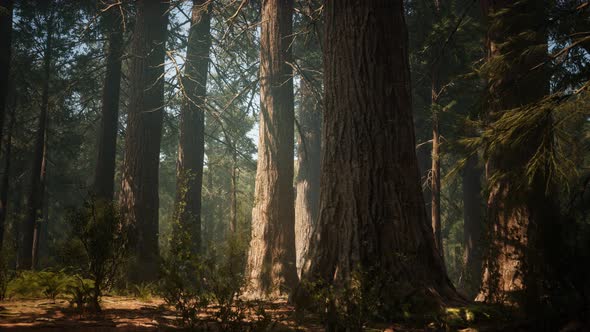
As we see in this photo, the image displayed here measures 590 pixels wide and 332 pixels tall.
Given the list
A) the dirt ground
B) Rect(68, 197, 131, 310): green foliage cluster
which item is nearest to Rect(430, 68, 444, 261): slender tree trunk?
the dirt ground

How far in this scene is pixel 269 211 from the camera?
8109 millimetres

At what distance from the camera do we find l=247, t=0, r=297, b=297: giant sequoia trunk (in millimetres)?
7745

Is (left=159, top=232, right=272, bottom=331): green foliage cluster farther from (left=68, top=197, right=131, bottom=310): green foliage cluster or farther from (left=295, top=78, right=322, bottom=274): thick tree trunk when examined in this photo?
(left=295, top=78, right=322, bottom=274): thick tree trunk

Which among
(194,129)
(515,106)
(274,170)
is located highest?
(194,129)

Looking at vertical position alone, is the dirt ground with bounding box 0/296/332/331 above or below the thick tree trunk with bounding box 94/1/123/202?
below

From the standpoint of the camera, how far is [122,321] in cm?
404

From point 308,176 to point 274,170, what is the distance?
9.67 metres

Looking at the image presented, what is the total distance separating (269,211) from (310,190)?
31.3 feet

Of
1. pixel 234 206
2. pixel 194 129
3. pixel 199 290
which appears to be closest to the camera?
pixel 199 290

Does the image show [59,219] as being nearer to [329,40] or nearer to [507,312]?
[329,40]

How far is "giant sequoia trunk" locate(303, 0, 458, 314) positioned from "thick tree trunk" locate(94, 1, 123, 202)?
914 centimetres

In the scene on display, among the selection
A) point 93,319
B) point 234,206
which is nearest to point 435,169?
point 234,206

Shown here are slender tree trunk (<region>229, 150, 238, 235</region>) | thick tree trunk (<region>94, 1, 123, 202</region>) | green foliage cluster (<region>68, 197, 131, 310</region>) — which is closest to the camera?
green foliage cluster (<region>68, 197, 131, 310</region>)

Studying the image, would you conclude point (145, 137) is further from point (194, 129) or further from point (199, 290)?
point (199, 290)
